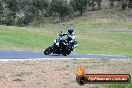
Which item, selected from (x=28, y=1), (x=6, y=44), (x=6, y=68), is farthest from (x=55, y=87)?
(x=28, y=1)

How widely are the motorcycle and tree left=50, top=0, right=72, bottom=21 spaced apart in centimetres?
7229

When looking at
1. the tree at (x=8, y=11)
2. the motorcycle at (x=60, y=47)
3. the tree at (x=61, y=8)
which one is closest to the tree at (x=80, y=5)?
the tree at (x=61, y=8)

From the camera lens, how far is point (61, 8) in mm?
101062

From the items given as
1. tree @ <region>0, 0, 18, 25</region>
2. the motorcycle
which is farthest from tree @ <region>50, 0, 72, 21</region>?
the motorcycle

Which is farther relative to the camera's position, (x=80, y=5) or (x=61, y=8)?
(x=80, y=5)

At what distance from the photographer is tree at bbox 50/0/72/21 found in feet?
329

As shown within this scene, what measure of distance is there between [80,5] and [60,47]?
77379 millimetres

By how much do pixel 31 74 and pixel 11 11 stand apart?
79.1m

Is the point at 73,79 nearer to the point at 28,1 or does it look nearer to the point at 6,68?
the point at 6,68

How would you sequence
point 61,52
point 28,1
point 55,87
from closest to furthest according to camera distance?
point 55,87, point 61,52, point 28,1

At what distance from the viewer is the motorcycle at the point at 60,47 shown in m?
28.0

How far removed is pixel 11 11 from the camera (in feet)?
314

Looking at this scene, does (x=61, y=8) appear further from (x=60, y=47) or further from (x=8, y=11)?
(x=60, y=47)

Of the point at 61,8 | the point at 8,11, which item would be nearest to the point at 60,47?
the point at 8,11
